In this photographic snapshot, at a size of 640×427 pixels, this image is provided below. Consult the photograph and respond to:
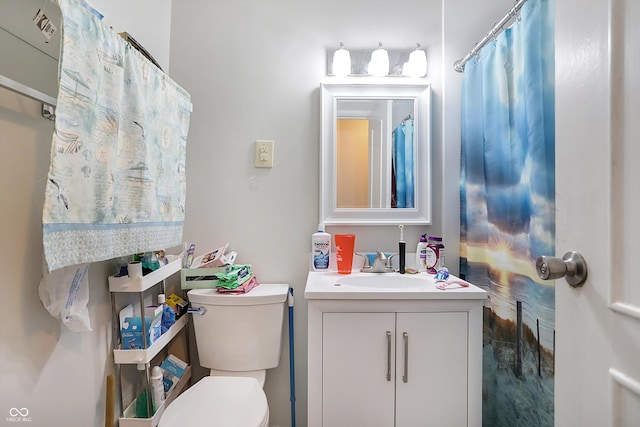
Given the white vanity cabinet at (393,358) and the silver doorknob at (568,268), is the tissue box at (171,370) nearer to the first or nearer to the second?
the white vanity cabinet at (393,358)

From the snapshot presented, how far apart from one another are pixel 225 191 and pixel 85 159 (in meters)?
0.79

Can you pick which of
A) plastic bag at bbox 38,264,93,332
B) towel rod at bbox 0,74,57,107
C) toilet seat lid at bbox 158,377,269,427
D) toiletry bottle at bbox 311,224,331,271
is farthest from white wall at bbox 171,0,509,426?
towel rod at bbox 0,74,57,107

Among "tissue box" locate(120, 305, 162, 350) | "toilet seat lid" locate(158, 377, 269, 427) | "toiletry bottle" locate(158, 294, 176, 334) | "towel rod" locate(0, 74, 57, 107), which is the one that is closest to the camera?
"towel rod" locate(0, 74, 57, 107)

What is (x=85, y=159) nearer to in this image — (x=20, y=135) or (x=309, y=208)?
(x=20, y=135)

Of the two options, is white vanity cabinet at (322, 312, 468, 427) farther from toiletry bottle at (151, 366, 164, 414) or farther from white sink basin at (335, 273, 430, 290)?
toiletry bottle at (151, 366, 164, 414)

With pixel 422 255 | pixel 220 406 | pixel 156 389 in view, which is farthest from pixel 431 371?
pixel 156 389

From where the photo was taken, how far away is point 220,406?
1040 millimetres

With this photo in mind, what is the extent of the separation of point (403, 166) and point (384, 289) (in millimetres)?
679

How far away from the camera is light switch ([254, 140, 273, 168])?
5.01ft

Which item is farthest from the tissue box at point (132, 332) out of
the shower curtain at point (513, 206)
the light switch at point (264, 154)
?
the shower curtain at point (513, 206)

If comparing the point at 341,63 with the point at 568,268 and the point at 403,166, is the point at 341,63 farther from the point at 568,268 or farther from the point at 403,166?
the point at 568,268

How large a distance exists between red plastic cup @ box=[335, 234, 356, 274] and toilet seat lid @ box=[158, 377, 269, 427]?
0.60 meters

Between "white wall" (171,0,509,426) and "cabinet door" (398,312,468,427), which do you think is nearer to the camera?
"cabinet door" (398,312,468,427)

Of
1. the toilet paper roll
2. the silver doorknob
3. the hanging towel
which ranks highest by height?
the hanging towel
